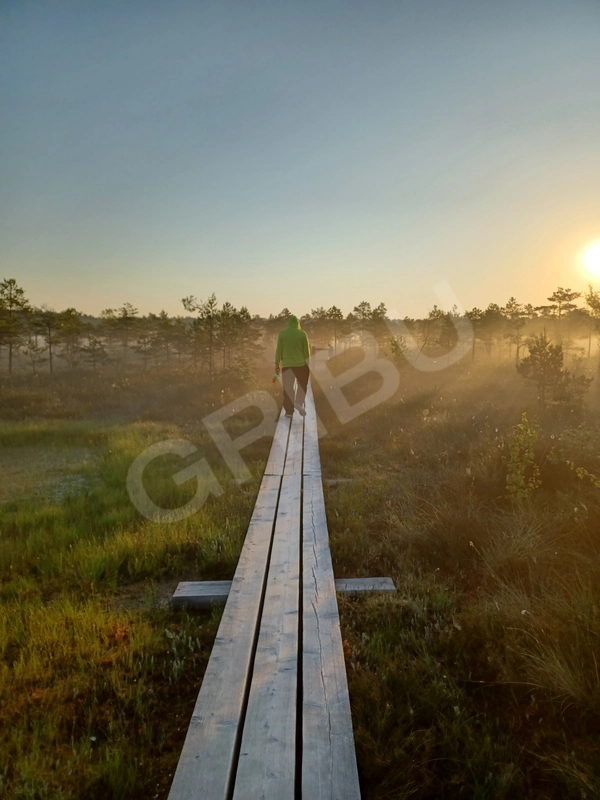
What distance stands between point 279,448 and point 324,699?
561cm

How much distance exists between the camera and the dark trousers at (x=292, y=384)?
9734mm

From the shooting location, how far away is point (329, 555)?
12.3 feet

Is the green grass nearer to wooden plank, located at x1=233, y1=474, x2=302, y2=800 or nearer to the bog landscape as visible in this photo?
the bog landscape

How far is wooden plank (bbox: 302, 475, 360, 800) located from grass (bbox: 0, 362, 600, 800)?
130 mm

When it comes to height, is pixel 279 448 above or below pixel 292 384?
below

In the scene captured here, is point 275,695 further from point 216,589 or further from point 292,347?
point 292,347

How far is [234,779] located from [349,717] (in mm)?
583

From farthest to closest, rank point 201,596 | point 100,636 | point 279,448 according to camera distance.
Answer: point 279,448, point 201,596, point 100,636

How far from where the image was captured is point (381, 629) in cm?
296

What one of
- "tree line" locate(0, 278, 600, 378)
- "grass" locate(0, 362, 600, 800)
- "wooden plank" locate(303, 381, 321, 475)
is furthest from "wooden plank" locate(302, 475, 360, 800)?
"tree line" locate(0, 278, 600, 378)

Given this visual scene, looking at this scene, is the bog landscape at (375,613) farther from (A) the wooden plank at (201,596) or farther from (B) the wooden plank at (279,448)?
(B) the wooden plank at (279,448)

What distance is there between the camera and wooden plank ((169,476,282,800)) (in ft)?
5.86

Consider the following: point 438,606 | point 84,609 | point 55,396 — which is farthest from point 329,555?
point 55,396

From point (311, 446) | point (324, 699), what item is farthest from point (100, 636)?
point (311, 446)
